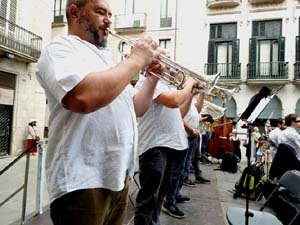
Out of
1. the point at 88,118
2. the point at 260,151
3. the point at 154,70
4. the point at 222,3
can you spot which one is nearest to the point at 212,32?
the point at 222,3

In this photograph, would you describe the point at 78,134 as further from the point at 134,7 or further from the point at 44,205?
the point at 134,7

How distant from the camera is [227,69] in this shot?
13.9 meters

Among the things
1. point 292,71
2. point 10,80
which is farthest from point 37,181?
point 292,71

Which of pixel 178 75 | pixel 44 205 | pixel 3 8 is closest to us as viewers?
pixel 178 75

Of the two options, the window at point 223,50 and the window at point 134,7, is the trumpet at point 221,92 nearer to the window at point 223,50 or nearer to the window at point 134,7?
the window at point 223,50

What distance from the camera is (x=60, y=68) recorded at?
105cm

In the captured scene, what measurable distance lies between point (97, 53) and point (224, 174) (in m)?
5.90

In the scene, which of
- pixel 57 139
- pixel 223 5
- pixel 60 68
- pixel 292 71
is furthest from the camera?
pixel 223 5

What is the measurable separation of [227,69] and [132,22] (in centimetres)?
539

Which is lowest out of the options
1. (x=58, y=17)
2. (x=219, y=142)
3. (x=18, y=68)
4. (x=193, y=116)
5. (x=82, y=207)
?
(x=219, y=142)

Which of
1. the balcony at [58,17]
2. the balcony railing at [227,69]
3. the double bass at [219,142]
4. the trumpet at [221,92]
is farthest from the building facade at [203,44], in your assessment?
the trumpet at [221,92]

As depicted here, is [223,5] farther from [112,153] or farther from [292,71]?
[112,153]

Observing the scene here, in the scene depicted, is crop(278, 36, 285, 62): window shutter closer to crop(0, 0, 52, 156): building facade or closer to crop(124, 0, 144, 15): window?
crop(124, 0, 144, 15): window

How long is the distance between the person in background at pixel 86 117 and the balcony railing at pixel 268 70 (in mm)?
13086
